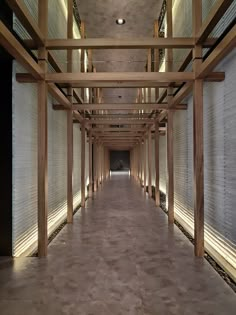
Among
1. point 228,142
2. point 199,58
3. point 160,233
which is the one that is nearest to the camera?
point 228,142

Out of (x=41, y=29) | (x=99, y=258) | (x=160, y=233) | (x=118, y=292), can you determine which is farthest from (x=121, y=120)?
(x=118, y=292)

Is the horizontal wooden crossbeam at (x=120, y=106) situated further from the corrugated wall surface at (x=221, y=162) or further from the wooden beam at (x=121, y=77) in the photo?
the wooden beam at (x=121, y=77)

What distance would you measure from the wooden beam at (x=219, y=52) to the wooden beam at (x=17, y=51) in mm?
2259

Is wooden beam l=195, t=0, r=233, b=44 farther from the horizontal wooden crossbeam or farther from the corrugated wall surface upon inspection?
the horizontal wooden crossbeam

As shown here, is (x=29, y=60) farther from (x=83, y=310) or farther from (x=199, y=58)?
(x=83, y=310)

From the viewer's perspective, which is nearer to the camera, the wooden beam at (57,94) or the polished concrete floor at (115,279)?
the polished concrete floor at (115,279)

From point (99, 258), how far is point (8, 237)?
1.36 meters

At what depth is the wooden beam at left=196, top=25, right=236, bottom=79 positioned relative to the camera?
288 centimetres

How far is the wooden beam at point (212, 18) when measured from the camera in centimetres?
295

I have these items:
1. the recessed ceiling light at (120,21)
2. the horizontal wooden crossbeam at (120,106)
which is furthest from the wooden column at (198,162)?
the recessed ceiling light at (120,21)

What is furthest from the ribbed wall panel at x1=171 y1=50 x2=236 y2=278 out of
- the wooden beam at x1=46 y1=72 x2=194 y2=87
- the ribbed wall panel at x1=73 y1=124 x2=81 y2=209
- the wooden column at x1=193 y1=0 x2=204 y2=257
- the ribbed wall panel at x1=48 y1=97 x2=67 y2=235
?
the ribbed wall panel at x1=73 y1=124 x2=81 y2=209

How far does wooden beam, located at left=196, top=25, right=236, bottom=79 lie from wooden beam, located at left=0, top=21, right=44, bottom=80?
2.26 meters

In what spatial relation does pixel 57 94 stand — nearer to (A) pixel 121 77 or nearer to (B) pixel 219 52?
(A) pixel 121 77

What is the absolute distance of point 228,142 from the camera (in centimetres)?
380
